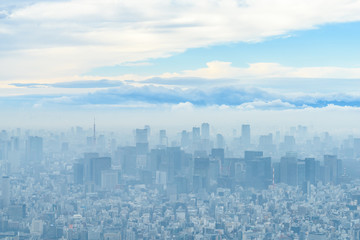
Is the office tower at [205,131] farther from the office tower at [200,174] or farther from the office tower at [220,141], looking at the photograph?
the office tower at [200,174]

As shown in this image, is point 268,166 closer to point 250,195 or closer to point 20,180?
point 250,195

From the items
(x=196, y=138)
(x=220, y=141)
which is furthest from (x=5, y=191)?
(x=220, y=141)

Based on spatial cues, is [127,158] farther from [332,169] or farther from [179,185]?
[332,169]

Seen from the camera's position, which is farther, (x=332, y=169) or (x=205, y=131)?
(x=205, y=131)

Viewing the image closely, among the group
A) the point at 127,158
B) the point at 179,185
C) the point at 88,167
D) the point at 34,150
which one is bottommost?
the point at 179,185

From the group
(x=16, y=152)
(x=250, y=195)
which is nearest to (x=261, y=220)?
(x=250, y=195)

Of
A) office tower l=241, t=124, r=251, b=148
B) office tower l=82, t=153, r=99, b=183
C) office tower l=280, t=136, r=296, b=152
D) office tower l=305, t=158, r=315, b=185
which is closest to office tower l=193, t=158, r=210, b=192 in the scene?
office tower l=241, t=124, r=251, b=148

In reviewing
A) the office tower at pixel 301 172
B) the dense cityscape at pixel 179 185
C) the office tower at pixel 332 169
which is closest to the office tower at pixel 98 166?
the dense cityscape at pixel 179 185
